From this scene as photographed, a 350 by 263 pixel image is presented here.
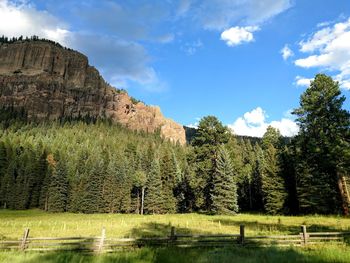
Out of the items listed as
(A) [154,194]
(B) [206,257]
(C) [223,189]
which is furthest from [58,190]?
(B) [206,257]

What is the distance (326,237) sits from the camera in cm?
1770

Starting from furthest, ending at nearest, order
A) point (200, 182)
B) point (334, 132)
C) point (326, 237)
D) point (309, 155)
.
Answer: point (200, 182), point (309, 155), point (334, 132), point (326, 237)

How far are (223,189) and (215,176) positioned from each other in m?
2.38

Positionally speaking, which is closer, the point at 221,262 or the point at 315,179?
the point at 221,262

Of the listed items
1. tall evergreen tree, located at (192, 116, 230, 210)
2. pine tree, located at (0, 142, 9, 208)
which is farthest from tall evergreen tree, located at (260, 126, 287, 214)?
pine tree, located at (0, 142, 9, 208)

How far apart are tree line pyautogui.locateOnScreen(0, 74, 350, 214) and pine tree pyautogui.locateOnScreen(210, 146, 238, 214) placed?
16 cm


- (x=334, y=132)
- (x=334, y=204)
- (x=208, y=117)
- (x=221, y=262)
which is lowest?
(x=221, y=262)

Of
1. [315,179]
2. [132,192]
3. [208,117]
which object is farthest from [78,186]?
[315,179]

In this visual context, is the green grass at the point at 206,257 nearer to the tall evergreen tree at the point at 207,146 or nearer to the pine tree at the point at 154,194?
the tall evergreen tree at the point at 207,146

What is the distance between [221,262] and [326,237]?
8144mm

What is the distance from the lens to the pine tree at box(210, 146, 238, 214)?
4934cm

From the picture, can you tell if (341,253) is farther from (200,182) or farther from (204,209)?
(204,209)

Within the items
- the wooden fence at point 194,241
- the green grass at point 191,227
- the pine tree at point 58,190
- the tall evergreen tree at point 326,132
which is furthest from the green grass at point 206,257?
the pine tree at point 58,190

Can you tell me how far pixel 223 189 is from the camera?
167 feet
